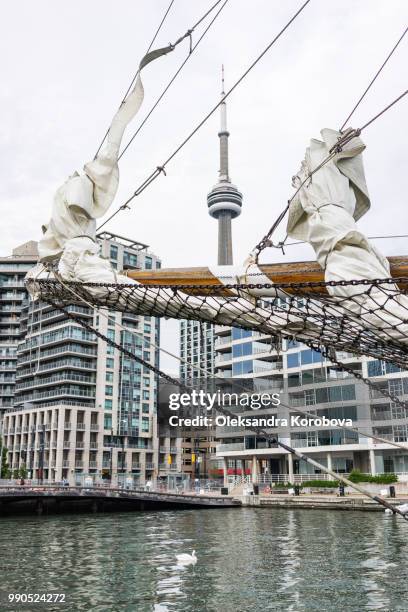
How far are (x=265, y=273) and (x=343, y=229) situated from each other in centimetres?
127

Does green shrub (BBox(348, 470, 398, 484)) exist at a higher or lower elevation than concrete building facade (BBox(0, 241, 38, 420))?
lower

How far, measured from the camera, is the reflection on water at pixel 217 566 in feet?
44.4

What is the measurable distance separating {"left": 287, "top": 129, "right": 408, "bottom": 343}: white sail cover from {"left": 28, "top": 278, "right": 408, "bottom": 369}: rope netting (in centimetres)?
2

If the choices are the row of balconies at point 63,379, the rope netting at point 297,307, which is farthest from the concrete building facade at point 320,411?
the rope netting at point 297,307

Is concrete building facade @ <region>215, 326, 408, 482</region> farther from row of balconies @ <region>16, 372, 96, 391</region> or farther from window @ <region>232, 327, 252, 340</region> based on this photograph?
row of balconies @ <region>16, 372, 96, 391</region>

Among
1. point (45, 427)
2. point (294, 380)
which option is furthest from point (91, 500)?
point (45, 427)

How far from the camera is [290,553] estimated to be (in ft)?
66.1

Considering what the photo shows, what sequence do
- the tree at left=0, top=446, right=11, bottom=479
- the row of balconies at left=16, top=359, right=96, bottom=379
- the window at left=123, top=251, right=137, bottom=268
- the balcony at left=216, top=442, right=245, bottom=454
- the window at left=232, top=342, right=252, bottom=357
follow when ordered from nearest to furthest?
the balcony at left=216, top=442, right=245, bottom=454
the window at left=232, top=342, right=252, bottom=357
the tree at left=0, top=446, right=11, bottom=479
the row of balconies at left=16, top=359, right=96, bottom=379
the window at left=123, top=251, right=137, bottom=268

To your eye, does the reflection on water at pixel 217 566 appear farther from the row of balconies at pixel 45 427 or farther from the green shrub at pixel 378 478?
the row of balconies at pixel 45 427

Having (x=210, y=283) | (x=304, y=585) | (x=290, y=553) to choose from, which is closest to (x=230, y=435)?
(x=290, y=553)

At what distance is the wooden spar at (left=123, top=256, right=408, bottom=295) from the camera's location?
7.50 m

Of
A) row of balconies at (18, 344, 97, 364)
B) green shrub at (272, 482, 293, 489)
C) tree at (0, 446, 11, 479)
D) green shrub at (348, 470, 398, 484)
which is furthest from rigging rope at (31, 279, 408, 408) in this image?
row of balconies at (18, 344, 97, 364)

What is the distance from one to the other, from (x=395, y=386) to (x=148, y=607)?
4028cm

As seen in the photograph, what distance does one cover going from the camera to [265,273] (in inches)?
316
